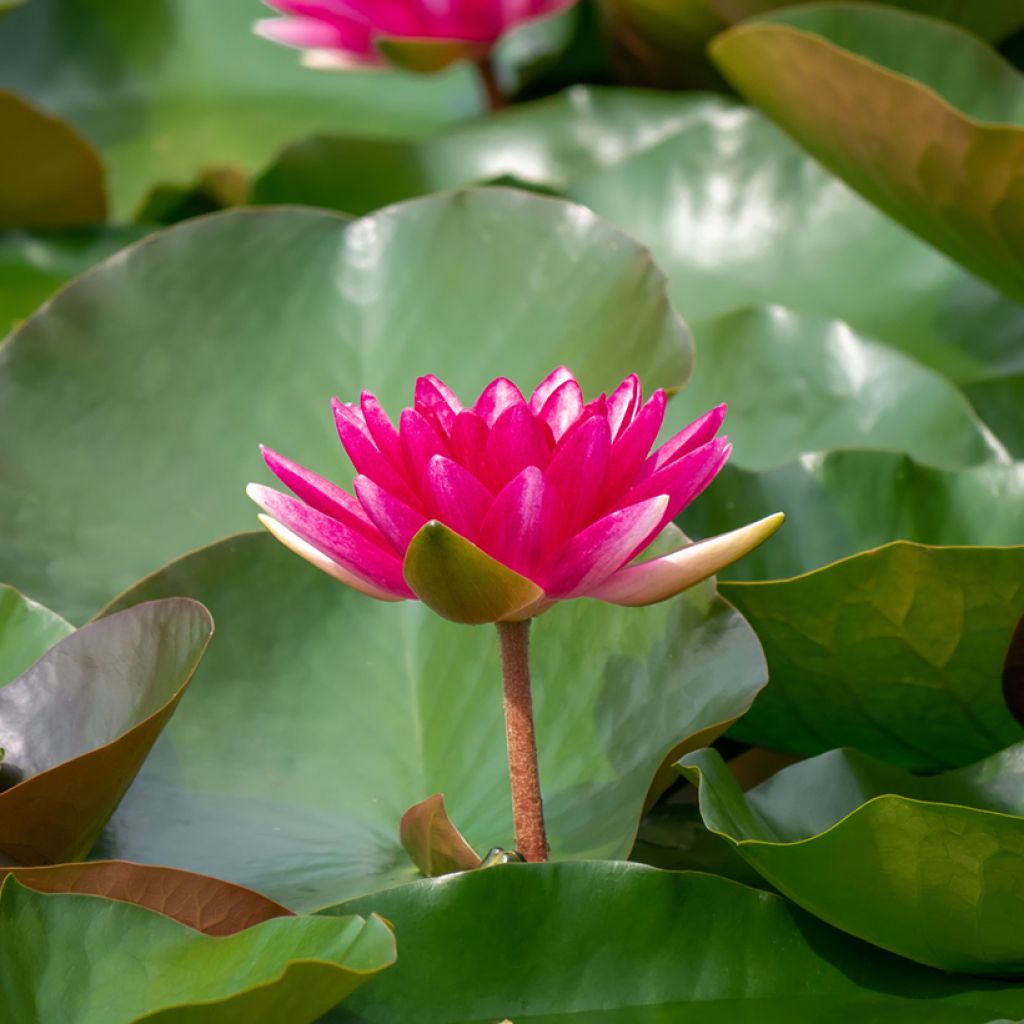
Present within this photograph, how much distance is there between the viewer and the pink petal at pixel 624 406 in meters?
0.54

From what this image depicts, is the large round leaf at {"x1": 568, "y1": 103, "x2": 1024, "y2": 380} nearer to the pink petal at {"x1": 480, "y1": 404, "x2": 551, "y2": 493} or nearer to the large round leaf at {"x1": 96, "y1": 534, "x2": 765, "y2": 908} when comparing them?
the large round leaf at {"x1": 96, "y1": 534, "x2": 765, "y2": 908}

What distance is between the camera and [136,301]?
84 centimetres

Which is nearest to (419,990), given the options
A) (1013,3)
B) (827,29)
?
(827,29)

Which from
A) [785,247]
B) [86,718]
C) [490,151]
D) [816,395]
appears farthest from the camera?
[490,151]

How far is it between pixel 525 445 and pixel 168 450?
35 centimetres

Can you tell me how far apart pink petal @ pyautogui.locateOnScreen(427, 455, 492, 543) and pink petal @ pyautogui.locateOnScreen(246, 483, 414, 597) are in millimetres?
28

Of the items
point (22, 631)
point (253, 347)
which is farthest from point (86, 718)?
point (253, 347)

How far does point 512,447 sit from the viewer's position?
0.50 m

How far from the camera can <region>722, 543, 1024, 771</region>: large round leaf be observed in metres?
0.61

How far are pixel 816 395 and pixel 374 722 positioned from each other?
0.35 metres

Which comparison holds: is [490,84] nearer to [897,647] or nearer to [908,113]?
[908,113]

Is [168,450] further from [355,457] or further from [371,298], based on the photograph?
[355,457]

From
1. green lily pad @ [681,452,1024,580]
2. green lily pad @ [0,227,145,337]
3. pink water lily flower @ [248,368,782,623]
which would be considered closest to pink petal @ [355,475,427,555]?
pink water lily flower @ [248,368,782,623]

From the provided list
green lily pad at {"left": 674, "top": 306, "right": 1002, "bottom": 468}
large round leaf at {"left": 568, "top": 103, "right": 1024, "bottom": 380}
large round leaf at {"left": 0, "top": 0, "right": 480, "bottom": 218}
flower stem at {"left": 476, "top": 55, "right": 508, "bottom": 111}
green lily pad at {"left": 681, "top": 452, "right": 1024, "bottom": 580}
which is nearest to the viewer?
green lily pad at {"left": 681, "top": 452, "right": 1024, "bottom": 580}
